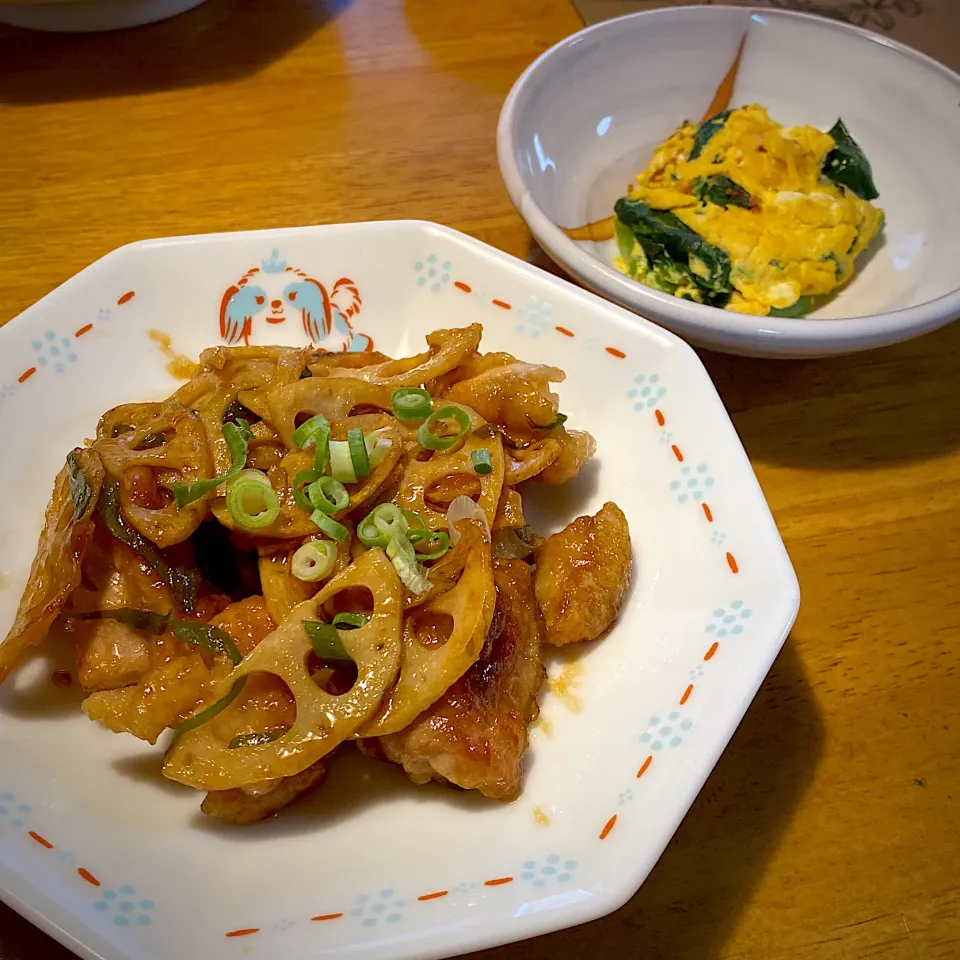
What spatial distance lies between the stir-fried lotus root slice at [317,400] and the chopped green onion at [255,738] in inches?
21.7

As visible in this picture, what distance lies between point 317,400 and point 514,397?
41 centimetres

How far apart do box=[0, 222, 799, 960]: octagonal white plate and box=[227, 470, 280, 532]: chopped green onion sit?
449mm

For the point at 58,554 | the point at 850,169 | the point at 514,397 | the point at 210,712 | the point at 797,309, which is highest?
the point at 58,554

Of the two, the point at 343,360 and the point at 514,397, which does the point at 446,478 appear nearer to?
the point at 514,397

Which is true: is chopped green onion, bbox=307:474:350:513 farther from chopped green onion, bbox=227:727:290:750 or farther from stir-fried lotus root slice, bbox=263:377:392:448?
chopped green onion, bbox=227:727:290:750

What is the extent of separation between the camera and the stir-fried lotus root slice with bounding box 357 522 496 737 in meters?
1.30

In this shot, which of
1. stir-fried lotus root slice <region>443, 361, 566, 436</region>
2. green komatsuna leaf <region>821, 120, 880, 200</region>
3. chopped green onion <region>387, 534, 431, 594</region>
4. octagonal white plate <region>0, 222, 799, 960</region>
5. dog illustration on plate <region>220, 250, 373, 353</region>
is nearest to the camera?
octagonal white plate <region>0, 222, 799, 960</region>

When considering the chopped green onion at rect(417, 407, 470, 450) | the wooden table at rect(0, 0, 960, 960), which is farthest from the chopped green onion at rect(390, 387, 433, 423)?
the wooden table at rect(0, 0, 960, 960)

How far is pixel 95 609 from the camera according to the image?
1.44 metres

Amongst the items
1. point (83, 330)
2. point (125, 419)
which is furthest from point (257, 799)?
point (83, 330)

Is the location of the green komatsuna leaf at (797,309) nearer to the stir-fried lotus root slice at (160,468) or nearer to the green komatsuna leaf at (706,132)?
the green komatsuna leaf at (706,132)

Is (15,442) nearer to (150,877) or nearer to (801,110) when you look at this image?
(150,877)

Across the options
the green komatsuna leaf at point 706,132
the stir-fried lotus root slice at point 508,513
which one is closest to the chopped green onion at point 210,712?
the stir-fried lotus root slice at point 508,513

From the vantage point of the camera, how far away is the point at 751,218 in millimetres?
2412
